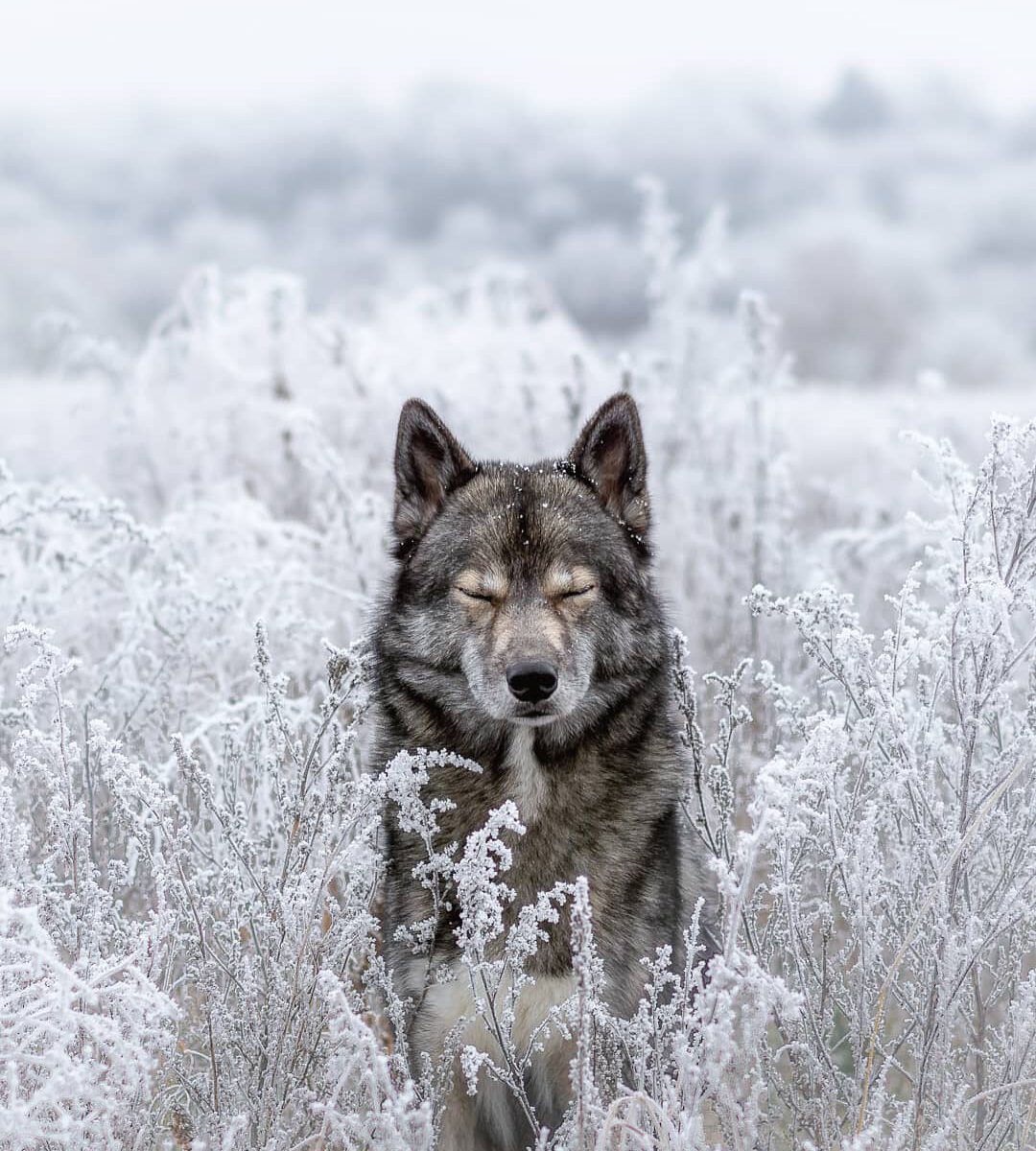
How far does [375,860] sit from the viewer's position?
281 cm

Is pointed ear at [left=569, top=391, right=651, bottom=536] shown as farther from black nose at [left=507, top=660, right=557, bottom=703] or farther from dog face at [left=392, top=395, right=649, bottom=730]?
black nose at [left=507, top=660, right=557, bottom=703]

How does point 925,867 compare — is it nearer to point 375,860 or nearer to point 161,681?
point 375,860

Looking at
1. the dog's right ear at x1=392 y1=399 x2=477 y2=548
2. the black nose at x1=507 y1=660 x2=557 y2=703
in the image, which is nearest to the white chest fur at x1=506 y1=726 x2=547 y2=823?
the black nose at x1=507 y1=660 x2=557 y2=703

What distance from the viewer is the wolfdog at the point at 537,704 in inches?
113

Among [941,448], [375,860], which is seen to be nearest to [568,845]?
[375,860]

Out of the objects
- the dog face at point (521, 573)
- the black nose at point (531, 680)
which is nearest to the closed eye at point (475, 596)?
the dog face at point (521, 573)

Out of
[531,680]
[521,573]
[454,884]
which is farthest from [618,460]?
[454,884]

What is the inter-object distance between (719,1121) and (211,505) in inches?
171

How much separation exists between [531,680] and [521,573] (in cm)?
37

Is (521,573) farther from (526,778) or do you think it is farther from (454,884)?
(454,884)

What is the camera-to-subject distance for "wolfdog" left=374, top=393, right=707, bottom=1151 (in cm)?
286

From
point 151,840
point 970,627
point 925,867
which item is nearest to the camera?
point 970,627

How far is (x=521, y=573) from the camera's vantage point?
3.11 metres

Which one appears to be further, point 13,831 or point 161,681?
point 161,681
